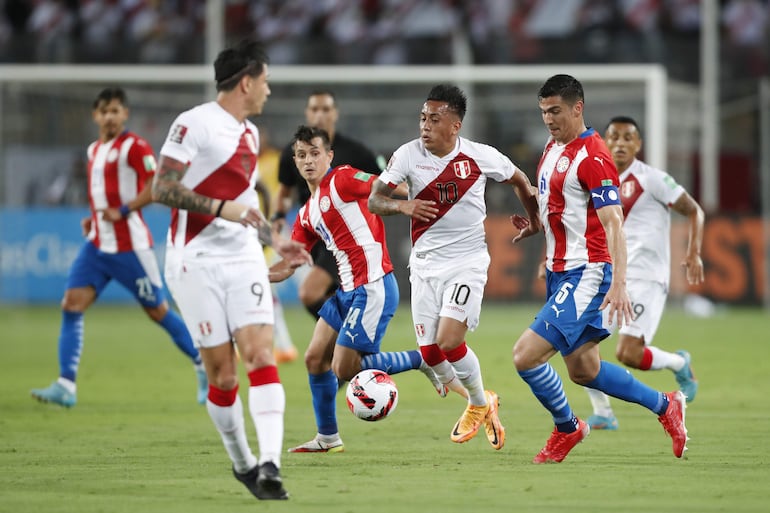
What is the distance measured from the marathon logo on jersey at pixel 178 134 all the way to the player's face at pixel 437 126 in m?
2.19

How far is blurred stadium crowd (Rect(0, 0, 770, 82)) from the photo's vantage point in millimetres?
23391

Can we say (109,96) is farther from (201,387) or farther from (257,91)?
(257,91)

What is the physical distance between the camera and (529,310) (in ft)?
73.2

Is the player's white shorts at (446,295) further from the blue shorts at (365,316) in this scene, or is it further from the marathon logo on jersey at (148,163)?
the marathon logo on jersey at (148,163)

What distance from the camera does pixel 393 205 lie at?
820 centimetres

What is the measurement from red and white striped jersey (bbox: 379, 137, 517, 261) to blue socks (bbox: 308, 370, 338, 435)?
106 centimetres

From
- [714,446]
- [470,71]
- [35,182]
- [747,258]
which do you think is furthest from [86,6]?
[714,446]

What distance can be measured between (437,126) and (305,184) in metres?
3.20

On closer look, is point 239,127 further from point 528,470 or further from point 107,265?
point 107,265

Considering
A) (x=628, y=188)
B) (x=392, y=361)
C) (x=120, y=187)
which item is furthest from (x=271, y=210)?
(x=392, y=361)

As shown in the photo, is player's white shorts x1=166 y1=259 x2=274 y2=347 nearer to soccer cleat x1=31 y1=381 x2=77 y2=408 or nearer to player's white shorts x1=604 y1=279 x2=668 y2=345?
player's white shorts x1=604 y1=279 x2=668 y2=345

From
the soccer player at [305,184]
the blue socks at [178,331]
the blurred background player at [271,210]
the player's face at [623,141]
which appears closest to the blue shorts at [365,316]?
the player's face at [623,141]

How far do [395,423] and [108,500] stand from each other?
364 cm

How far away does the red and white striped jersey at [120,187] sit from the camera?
1146 cm
